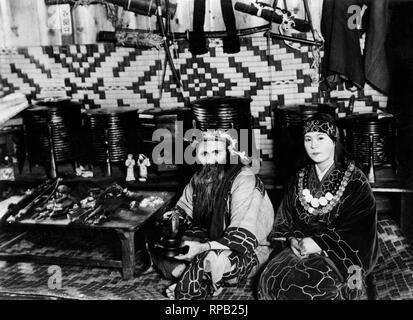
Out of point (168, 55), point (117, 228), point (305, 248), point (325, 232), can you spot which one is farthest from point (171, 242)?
point (168, 55)

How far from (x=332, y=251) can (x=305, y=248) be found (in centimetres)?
21

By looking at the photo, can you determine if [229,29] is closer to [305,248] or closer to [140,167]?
[140,167]

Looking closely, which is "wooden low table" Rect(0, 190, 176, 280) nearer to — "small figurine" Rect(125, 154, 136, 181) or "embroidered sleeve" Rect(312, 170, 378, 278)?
"small figurine" Rect(125, 154, 136, 181)

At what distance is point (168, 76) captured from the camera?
250 inches

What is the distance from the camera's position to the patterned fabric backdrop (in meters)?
5.90

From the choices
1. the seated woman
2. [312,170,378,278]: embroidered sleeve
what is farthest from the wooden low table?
[312,170,378,278]: embroidered sleeve

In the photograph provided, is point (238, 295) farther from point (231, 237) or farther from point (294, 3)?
point (294, 3)

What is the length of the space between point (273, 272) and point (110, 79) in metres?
3.97

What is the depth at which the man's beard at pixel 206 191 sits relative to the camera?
4324mm

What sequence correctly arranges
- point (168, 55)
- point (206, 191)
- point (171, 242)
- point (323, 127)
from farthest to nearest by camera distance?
point (168, 55)
point (206, 191)
point (171, 242)
point (323, 127)

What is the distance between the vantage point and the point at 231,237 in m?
3.90

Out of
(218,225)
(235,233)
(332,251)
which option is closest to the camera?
(332,251)

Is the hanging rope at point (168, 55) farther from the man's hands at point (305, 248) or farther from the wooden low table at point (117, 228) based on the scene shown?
the man's hands at point (305, 248)
